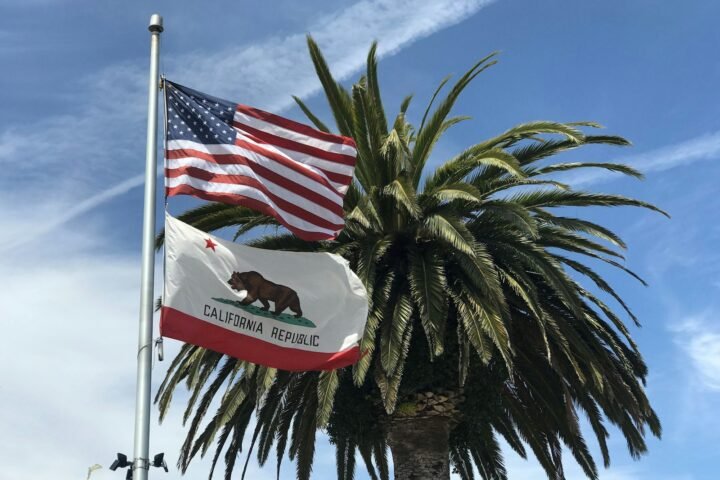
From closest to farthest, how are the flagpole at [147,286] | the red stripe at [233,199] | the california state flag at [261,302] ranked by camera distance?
the flagpole at [147,286] < the california state flag at [261,302] < the red stripe at [233,199]

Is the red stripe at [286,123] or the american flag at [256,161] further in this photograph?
the red stripe at [286,123]

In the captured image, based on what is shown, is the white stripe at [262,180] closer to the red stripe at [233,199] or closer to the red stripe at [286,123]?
the red stripe at [233,199]

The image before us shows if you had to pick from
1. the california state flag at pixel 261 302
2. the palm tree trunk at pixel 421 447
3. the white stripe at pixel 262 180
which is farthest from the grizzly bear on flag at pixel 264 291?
the palm tree trunk at pixel 421 447

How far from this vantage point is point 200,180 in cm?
1184

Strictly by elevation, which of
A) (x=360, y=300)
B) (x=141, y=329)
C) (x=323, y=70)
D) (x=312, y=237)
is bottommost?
(x=141, y=329)

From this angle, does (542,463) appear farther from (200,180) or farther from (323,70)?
(200,180)

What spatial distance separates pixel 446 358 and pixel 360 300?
6.21 metres

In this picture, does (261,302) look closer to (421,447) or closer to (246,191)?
(246,191)

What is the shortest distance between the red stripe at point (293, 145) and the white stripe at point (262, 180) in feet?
2.12

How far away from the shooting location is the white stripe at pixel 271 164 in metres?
12.1

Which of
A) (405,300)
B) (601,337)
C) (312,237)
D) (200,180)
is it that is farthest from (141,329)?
(601,337)

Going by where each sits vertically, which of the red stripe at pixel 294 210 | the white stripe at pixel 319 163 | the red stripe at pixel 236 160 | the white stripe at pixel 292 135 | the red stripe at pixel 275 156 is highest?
the white stripe at pixel 292 135

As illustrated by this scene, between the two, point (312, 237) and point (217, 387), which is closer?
point (312, 237)

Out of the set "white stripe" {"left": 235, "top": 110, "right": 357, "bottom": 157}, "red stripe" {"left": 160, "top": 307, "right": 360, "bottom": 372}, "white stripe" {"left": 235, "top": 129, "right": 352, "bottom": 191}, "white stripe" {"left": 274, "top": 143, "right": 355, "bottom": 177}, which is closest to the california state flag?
"red stripe" {"left": 160, "top": 307, "right": 360, "bottom": 372}
